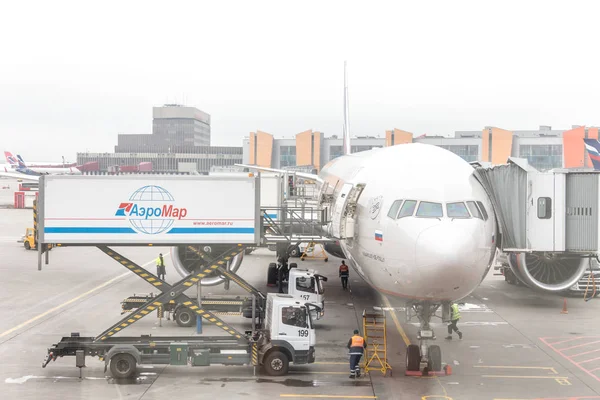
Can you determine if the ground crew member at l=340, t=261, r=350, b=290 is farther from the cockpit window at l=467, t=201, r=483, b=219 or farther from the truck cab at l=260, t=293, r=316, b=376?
the cockpit window at l=467, t=201, r=483, b=219

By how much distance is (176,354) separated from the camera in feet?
59.5

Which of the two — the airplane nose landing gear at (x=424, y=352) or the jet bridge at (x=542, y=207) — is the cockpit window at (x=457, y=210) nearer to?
the jet bridge at (x=542, y=207)

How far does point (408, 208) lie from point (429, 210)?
21.8 inches

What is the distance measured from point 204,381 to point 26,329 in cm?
887

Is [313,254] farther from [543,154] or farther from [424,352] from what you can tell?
[543,154]

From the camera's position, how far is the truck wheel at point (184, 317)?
953 inches

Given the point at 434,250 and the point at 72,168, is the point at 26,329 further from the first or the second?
the point at 72,168

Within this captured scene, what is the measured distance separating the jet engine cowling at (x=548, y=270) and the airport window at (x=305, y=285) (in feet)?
26.9

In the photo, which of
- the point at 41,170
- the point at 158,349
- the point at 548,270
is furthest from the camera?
the point at 41,170

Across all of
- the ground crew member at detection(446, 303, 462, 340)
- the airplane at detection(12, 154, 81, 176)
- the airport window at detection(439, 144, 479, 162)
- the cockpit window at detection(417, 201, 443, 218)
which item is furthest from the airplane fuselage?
the airplane at detection(12, 154, 81, 176)

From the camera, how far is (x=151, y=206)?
19.1 meters

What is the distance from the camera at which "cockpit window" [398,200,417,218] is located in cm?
1763

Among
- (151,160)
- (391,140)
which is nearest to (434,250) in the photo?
(391,140)

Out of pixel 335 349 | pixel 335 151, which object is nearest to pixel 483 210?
pixel 335 349
